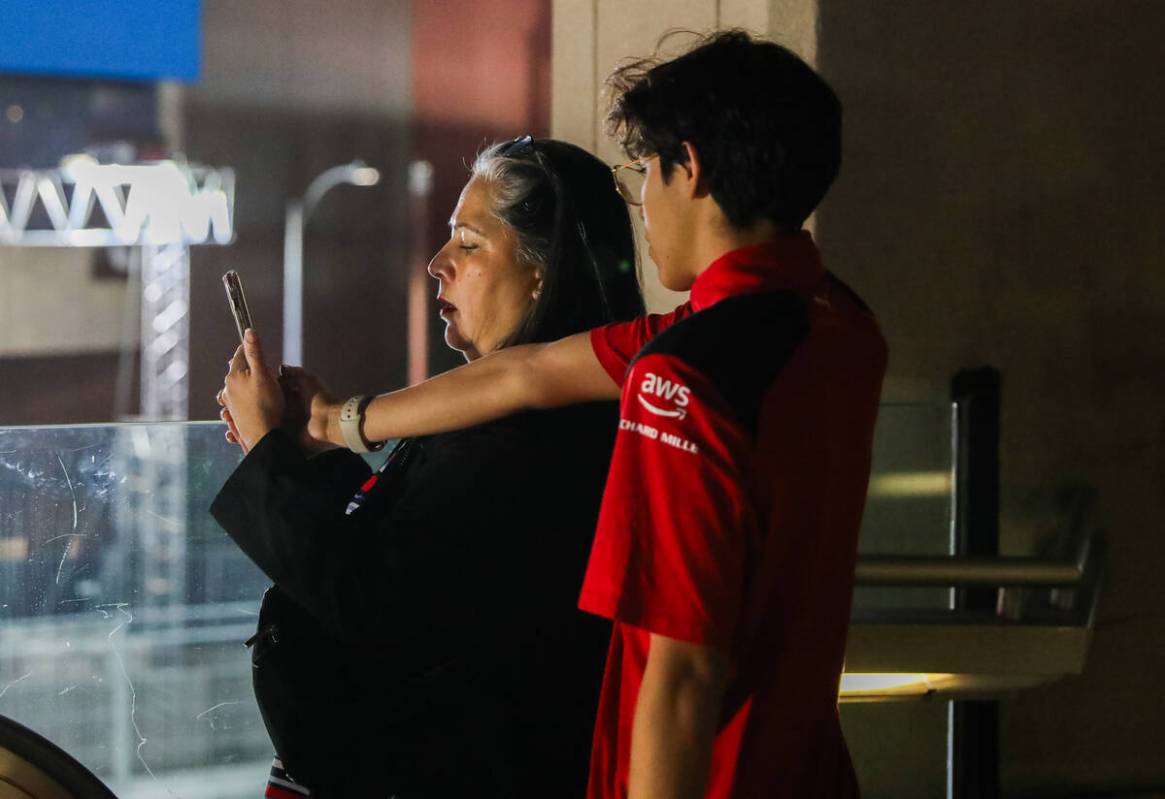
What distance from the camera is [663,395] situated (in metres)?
0.89

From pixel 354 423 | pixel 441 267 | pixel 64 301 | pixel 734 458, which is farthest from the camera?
pixel 64 301

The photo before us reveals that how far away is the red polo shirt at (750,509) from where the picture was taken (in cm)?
88

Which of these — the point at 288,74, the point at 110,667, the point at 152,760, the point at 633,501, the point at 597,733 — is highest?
the point at 288,74

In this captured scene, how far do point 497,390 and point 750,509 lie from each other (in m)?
0.43

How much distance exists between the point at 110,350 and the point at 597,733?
917 inches

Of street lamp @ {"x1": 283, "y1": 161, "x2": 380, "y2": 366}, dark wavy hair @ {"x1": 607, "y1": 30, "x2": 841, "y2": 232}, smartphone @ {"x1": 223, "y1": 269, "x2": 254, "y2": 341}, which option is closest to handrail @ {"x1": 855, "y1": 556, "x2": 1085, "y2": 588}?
smartphone @ {"x1": 223, "y1": 269, "x2": 254, "y2": 341}

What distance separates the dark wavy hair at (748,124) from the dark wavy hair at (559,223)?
1.26 ft

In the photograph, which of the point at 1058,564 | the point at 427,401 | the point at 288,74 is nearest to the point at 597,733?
the point at 427,401

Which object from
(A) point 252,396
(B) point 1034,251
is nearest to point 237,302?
(A) point 252,396

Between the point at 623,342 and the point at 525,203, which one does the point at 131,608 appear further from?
the point at 623,342

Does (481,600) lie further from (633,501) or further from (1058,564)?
(1058,564)

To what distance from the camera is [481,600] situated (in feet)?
4.12

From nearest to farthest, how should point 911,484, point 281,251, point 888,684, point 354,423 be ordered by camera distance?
point 354,423 → point 888,684 → point 911,484 → point 281,251

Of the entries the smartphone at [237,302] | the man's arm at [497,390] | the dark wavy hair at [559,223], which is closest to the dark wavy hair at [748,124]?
the man's arm at [497,390]
